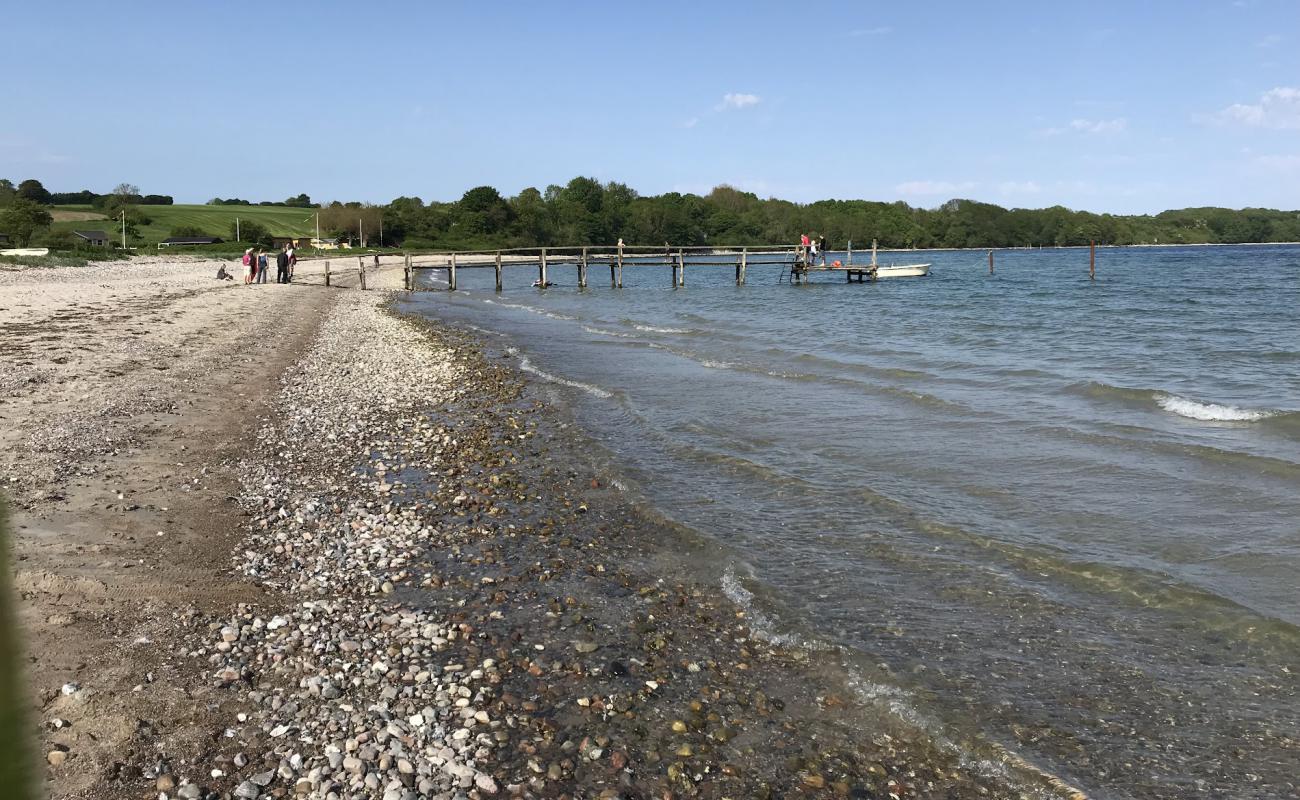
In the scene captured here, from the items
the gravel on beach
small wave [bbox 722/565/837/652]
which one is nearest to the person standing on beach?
the gravel on beach

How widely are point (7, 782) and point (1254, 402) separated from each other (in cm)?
1936

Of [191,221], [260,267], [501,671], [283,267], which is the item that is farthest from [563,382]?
[191,221]

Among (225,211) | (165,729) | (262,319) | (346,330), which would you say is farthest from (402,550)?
(225,211)

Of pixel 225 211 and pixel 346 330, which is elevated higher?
pixel 225 211

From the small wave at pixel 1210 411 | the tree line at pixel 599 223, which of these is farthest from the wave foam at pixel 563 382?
the tree line at pixel 599 223

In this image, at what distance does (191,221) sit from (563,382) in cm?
11351

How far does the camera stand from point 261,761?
4.82 metres

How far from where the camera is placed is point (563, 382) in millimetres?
18719

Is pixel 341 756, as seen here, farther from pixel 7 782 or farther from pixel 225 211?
pixel 225 211

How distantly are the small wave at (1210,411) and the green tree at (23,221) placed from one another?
75012 mm

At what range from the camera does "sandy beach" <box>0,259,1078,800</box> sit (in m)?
4.95

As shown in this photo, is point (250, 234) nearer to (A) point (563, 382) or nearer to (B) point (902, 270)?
(B) point (902, 270)

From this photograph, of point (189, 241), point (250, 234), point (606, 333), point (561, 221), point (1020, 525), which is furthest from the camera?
point (561, 221)

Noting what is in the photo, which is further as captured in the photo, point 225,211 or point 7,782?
point 225,211
